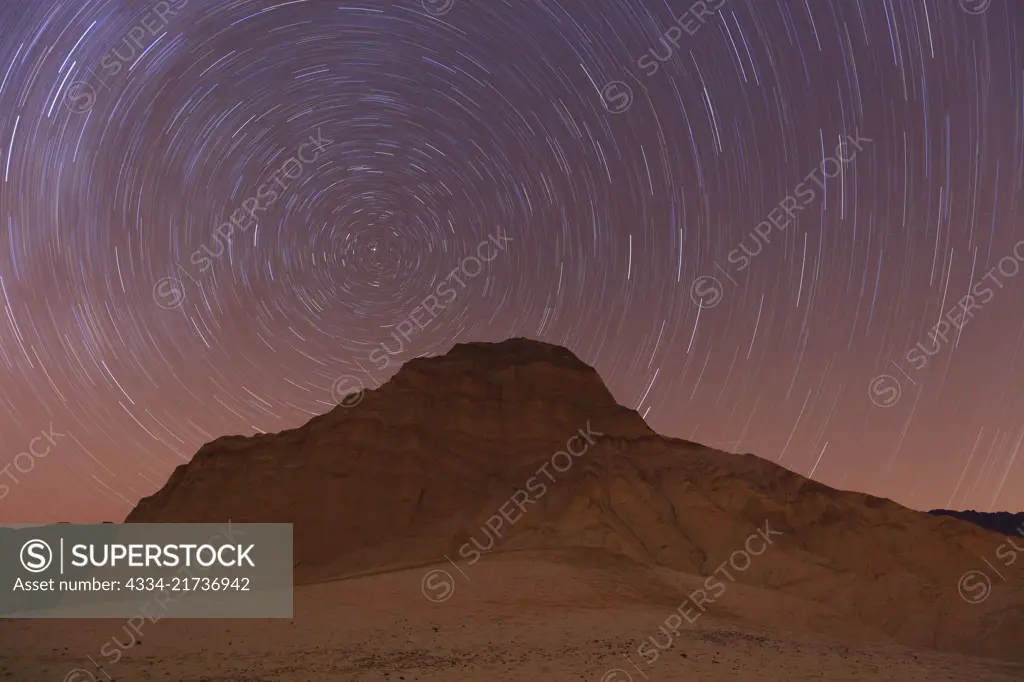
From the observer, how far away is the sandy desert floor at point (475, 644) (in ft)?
65.2

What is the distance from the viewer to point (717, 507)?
49.0 metres

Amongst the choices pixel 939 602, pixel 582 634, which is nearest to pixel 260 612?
pixel 582 634

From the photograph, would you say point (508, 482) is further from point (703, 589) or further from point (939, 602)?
point (939, 602)

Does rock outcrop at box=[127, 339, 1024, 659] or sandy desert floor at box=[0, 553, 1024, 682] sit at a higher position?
rock outcrop at box=[127, 339, 1024, 659]

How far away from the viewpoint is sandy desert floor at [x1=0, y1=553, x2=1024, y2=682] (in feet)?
65.2
